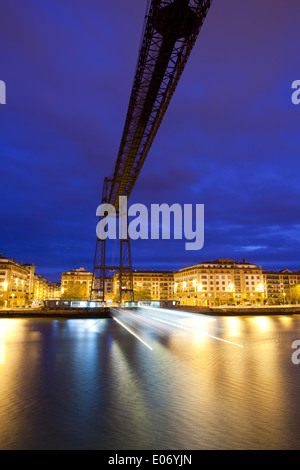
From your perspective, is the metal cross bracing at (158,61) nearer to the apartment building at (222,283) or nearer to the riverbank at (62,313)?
the riverbank at (62,313)

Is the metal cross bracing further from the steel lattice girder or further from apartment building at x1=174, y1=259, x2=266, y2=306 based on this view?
apartment building at x1=174, y1=259, x2=266, y2=306

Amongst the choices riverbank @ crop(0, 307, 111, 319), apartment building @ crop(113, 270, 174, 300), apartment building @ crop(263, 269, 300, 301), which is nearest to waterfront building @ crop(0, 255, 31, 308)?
riverbank @ crop(0, 307, 111, 319)

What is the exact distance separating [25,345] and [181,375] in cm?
877

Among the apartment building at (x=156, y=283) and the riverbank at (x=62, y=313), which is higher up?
the apartment building at (x=156, y=283)

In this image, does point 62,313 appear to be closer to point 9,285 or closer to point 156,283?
point 9,285

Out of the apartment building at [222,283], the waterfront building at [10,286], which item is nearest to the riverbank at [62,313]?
the waterfront building at [10,286]

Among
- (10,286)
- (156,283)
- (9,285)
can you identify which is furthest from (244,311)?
(156,283)

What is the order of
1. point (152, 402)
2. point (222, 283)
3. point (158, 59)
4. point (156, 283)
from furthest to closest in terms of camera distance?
point (156, 283) < point (222, 283) < point (158, 59) < point (152, 402)

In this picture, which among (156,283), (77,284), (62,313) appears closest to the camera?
(62,313)

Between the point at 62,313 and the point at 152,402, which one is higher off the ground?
the point at 152,402

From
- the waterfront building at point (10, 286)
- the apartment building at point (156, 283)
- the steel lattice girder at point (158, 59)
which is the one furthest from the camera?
the apartment building at point (156, 283)

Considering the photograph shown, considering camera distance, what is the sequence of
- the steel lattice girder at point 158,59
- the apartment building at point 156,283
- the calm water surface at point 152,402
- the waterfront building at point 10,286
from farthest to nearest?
the apartment building at point 156,283 < the waterfront building at point 10,286 < the steel lattice girder at point 158,59 < the calm water surface at point 152,402

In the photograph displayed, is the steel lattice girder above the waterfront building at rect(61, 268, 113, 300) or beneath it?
above

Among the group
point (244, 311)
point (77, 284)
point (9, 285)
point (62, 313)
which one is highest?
point (77, 284)
